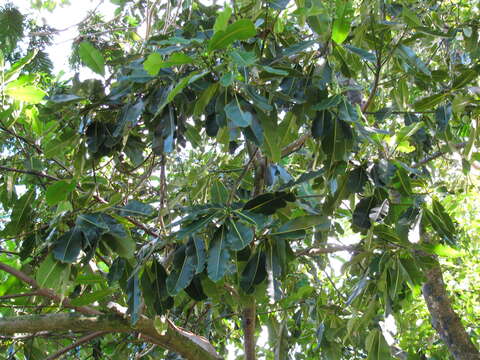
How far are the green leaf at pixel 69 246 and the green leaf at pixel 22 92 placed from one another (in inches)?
20.5

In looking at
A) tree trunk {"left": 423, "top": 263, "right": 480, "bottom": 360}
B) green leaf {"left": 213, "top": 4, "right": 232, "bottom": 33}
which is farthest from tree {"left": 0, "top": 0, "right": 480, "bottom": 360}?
tree trunk {"left": 423, "top": 263, "right": 480, "bottom": 360}

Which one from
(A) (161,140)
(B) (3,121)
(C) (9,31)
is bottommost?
(A) (161,140)

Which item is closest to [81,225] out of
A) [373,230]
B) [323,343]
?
[373,230]

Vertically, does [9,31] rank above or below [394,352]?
above

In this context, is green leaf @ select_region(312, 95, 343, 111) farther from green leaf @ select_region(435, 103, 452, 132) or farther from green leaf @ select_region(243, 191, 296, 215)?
green leaf @ select_region(435, 103, 452, 132)

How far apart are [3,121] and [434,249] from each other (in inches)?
57.1

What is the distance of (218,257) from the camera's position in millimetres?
1305

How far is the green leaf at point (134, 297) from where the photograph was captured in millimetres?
1412

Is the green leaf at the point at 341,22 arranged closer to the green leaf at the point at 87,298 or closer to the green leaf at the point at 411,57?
the green leaf at the point at 411,57

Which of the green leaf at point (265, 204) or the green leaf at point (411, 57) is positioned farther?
the green leaf at point (411, 57)

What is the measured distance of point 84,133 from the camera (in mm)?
1614

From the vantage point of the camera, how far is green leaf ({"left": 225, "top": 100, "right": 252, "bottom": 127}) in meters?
1.20

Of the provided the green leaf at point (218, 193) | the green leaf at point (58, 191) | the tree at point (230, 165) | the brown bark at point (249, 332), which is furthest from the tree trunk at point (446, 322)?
the green leaf at point (58, 191)

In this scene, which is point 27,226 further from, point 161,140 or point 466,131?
point 466,131
